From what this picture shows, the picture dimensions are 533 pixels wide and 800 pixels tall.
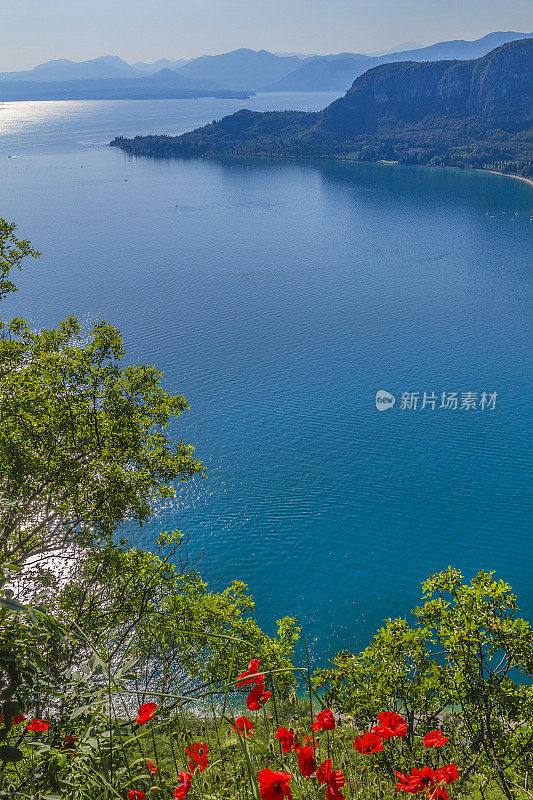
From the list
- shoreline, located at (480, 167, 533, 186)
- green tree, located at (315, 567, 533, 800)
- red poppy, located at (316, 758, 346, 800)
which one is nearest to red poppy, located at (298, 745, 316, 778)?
red poppy, located at (316, 758, 346, 800)

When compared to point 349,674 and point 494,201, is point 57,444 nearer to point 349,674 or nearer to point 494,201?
point 349,674

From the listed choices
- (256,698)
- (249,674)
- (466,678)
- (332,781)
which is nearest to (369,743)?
(256,698)

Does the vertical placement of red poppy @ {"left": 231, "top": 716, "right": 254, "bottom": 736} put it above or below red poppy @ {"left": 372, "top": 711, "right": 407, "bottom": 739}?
above

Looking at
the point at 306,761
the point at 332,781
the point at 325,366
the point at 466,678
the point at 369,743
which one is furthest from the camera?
the point at 325,366

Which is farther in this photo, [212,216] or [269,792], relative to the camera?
[212,216]

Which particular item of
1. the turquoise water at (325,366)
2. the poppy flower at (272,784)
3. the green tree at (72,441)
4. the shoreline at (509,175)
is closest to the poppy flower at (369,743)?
the poppy flower at (272,784)

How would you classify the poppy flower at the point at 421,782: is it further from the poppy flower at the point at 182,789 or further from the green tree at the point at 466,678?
the green tree at the point at 466,678

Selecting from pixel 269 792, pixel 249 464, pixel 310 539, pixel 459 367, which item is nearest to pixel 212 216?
pixel 459 367

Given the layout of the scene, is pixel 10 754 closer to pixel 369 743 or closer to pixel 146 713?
pixel 146 713

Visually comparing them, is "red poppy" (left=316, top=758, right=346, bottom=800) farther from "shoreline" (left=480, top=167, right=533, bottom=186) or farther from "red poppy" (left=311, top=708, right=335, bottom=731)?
"shoreline" (left=480, top=167, right=533, bottom=186)
